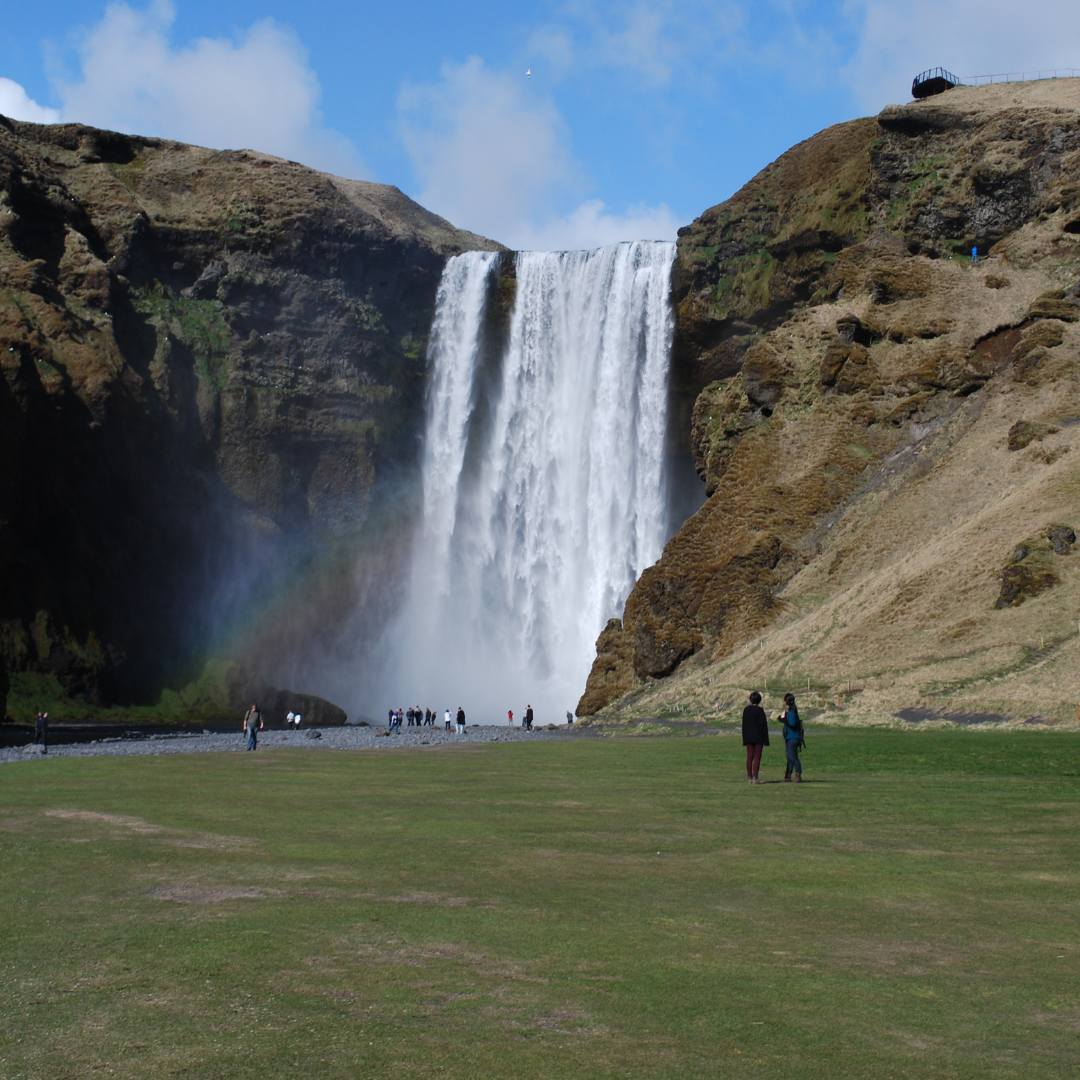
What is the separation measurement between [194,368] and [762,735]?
69648 mm

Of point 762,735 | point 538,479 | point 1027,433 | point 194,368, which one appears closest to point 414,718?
point 538,479

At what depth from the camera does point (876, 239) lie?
206 ft

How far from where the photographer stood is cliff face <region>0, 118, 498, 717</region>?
232 ft

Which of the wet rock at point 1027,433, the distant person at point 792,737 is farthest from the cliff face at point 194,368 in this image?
→ the distant person at point 792,737

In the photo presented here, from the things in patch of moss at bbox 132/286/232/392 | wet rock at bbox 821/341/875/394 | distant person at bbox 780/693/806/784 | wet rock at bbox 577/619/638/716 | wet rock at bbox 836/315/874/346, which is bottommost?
distant person at bbox 780/693/806/784

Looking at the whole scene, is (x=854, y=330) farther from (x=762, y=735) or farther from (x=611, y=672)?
(x=762, y=735)

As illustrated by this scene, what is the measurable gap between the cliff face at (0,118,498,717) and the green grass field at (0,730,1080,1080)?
59.0 metres

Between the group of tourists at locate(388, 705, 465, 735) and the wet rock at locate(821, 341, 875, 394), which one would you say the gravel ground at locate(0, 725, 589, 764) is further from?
the wet rock at locate(821, 341, 875, 394)

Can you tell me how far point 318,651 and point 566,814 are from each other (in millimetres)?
67159

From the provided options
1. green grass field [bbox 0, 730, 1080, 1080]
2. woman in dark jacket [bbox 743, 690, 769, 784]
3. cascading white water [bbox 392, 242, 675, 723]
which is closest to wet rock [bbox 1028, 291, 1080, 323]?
cascading white water [bbox 392, 242, 675, 723]

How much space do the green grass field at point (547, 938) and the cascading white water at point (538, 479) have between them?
166 ft

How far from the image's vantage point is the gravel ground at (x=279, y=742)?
36594mm

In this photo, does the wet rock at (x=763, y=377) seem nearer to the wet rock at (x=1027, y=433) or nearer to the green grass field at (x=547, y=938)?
the wet rock at (x=1027, y=433)

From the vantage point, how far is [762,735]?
18562 mm
